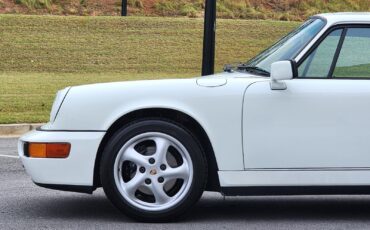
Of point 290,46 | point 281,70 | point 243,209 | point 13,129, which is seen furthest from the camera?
point 13,129

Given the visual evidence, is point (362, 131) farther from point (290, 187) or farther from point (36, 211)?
point (36, 211)

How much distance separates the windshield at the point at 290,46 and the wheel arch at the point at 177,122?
68 centimetres

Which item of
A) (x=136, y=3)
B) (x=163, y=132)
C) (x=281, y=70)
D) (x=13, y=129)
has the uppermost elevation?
(x=281, y=70)

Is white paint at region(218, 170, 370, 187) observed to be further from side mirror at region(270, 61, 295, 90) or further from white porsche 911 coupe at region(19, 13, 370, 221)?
side mirror at region(270, 61, 295, 90)

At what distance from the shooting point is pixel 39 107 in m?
16.2

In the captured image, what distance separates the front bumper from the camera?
6.04 m

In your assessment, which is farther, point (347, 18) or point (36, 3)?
point (36, 3)

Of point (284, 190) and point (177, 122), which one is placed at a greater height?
point (177, 122)

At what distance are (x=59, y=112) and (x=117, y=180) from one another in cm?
62

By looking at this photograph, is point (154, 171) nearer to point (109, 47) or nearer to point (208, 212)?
point (208, 212)

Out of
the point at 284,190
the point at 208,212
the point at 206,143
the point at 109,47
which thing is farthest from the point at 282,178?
the point at 109,47

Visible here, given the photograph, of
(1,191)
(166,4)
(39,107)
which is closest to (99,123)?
(1,191)

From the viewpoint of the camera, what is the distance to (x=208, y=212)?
21.9ft

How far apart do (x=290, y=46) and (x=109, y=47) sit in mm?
23967
